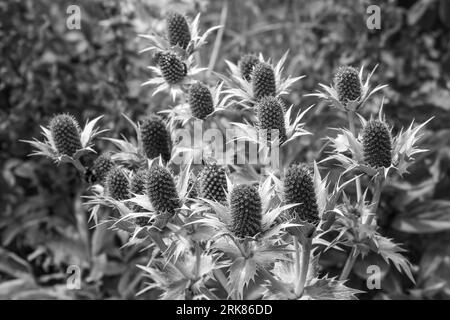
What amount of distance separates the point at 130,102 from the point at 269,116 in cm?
152

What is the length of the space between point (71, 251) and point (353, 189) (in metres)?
1.44

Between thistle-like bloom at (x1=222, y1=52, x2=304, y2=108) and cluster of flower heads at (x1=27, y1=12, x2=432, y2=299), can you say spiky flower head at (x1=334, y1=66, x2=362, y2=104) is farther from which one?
thistle-like bloom at (x1=222, y1=52, x2=304, y2=108)

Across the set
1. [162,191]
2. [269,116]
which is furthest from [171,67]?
[162,191]

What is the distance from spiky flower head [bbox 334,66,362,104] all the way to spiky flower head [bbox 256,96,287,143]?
223 mm

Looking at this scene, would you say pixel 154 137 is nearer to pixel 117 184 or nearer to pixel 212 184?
pixel 117 184

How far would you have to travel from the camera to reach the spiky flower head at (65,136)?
1.97m

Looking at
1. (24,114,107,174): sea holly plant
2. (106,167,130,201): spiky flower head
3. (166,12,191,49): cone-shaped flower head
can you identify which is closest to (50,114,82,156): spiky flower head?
(24,114,107,174): sea holly plant

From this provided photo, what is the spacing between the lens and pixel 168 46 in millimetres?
2178

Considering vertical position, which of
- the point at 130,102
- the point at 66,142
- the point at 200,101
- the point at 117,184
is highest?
the point at 130,102

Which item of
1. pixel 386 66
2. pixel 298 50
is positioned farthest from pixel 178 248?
pixel 298 50

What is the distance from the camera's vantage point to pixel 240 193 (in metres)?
1.63

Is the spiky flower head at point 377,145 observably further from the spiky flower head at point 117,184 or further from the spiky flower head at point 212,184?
the spiky flower head at point 117,184

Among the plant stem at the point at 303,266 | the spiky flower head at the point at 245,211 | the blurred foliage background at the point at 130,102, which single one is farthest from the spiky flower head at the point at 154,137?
the blurred foliage background at the point at 130,102

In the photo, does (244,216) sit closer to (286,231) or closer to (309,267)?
(286,231)
